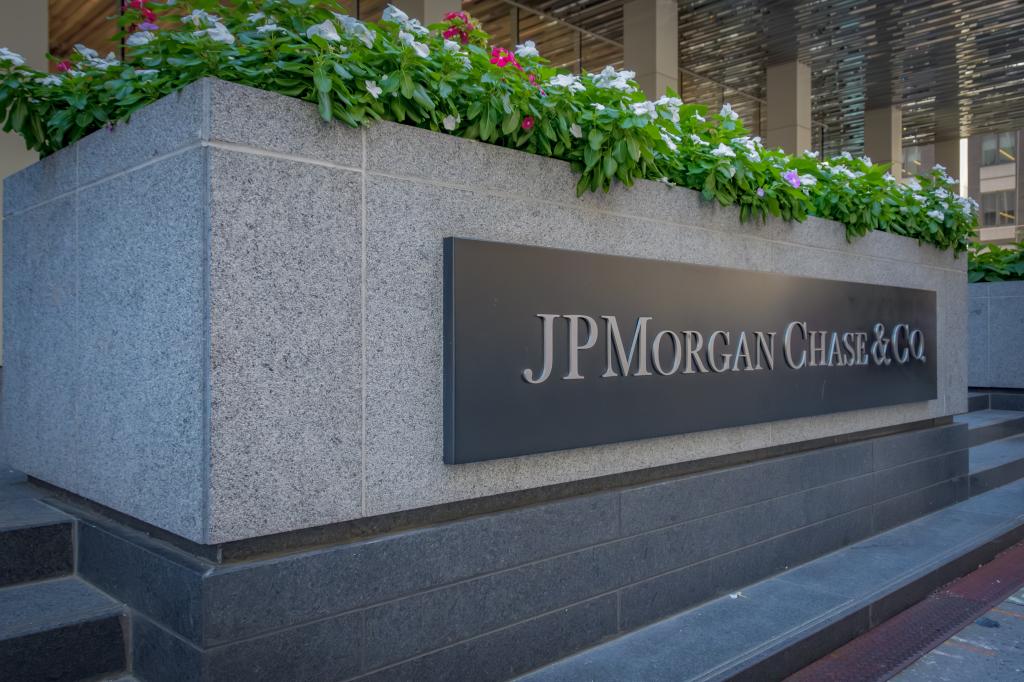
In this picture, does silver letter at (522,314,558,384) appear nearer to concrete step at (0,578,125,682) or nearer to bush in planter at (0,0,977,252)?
bush in planter at (0,0,977,252)

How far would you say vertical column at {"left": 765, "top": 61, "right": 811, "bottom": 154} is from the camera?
1716cm

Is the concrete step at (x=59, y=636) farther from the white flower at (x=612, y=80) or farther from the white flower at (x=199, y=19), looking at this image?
the white flower at (x=612, y=80)

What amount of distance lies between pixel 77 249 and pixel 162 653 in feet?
5.75

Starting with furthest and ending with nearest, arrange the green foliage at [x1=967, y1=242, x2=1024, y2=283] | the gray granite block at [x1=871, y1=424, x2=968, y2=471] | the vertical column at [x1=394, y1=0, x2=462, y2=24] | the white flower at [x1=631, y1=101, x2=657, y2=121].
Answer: the green foliage at [x1=967, y1=242, x2=1024, y2=283] < the vertical column at [x1=394, y1=0, x2=462, y2=24] < the gray granite block at [x1=871, y1=424, x2=968, y2=471] < the white flower at [x1=631, y1=101, x2=657, y2=121]

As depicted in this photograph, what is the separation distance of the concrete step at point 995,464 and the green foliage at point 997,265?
304cm

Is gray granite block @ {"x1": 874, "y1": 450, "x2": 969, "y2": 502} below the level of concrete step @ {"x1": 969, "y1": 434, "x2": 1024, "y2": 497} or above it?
above

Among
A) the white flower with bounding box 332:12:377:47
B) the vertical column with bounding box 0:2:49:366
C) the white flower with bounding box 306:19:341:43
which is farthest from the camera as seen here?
the vertical column with bounding box 0:2:49:366

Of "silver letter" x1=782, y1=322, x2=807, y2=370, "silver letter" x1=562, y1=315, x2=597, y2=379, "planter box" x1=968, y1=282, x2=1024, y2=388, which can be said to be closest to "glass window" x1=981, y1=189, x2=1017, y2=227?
"planter box" x1=968, y1=282, x2=1024, y2=388

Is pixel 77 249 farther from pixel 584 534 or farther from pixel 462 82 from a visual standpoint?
pixel 584 534

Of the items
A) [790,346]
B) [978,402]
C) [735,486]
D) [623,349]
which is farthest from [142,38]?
[978,402]

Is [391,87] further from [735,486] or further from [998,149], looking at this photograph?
[998,149]

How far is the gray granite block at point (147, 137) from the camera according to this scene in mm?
2623

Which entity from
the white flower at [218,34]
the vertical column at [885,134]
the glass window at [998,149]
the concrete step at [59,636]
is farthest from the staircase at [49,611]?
the glass window at [998,149]

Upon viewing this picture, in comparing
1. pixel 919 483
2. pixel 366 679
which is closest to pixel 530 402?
pixel 366 679
